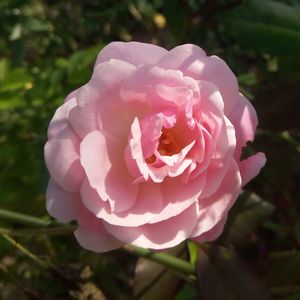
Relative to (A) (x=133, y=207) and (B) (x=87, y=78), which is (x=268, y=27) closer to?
(B) (x=87, y=78)

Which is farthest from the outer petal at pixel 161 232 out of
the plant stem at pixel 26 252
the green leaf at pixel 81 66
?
the green leaf at pixel 81 66

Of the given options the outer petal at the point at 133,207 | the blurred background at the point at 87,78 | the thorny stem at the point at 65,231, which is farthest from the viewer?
the blurred background at the point at 87,78

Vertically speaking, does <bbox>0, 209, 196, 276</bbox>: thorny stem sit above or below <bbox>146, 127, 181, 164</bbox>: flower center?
below

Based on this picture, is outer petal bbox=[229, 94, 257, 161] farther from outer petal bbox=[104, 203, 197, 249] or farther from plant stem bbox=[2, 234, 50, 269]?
plant stem bbox=[2, 234, 50, 269]

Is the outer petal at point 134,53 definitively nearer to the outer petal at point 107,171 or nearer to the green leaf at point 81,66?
the outer petal at point 107,171

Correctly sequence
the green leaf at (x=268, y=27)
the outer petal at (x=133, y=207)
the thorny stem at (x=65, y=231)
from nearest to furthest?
the outer petal at (x=133, y=207) < the thorny stem at (x=65, y=231) < the green leaf at (x=268, y=27)

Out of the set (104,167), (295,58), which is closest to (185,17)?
(295,58)

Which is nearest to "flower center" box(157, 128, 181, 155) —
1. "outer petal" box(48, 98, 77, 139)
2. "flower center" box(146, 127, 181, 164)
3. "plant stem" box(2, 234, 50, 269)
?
"flower center" box(146, 127, 181, 164)
